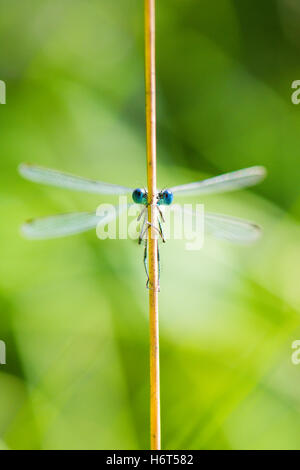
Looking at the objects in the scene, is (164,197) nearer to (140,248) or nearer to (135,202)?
(135,202)

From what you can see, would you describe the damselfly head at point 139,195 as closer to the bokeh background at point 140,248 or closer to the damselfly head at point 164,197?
the damselfly head at point 164,197

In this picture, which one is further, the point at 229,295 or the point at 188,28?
the point at 188,28

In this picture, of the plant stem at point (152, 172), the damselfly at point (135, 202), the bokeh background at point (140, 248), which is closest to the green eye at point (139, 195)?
the damselfly at point (135, 202)

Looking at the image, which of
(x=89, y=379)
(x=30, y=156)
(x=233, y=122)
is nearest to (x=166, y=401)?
(x=89, y=379)

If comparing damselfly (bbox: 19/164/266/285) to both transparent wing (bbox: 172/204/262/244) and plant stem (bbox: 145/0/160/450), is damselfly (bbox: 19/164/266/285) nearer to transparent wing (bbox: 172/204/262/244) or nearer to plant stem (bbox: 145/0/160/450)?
transparent wing (bbox: 172/204/262/244)

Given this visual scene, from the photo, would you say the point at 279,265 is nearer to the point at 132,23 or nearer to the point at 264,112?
the point at 264,112

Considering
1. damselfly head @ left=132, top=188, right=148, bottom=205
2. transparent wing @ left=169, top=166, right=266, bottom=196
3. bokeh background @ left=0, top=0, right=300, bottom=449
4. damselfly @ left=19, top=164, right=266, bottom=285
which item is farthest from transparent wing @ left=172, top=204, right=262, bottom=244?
bokeh background @ left=0, top=0, right=300, bottom=449
